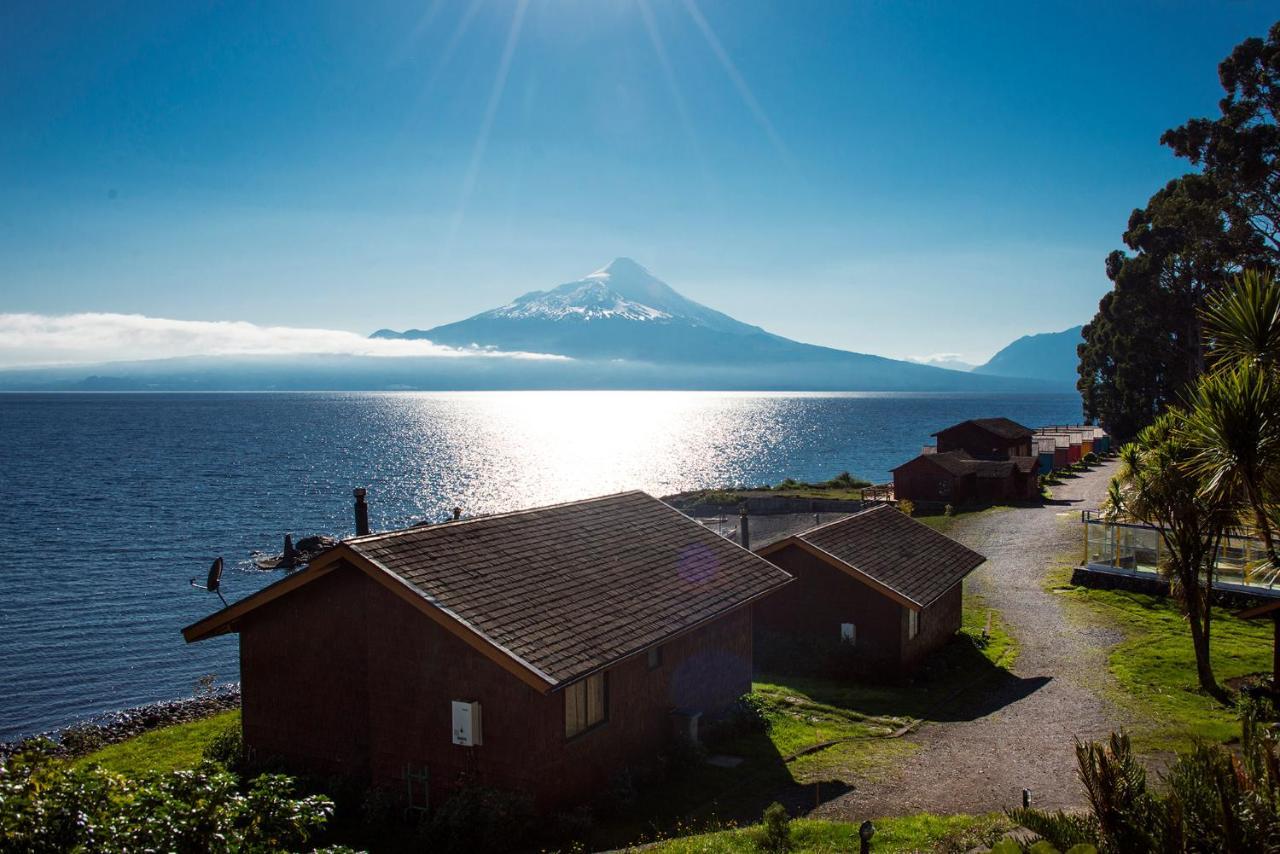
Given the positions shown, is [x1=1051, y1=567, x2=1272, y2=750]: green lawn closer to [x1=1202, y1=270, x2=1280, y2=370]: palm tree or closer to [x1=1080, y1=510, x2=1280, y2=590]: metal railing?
[x1=1080, y1=510, x2=1280, y2=590]: metal railing

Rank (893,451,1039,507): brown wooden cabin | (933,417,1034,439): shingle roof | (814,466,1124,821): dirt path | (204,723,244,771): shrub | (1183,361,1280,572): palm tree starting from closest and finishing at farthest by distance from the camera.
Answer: (1183,361,1280,572): palm tree → (814,466,1124,821): dirt path → (204,723,244,771): shrub → (893,451,1039,507): brown wooden cabin → (933,417,1034,439): shingle roof

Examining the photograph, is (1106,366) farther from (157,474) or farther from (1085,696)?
(157,474)

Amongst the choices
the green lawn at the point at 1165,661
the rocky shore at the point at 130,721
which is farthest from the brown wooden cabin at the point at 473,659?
the rocky shore at the point at 130,721

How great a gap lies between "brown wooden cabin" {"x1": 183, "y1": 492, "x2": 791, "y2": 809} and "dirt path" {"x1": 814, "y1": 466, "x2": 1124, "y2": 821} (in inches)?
181

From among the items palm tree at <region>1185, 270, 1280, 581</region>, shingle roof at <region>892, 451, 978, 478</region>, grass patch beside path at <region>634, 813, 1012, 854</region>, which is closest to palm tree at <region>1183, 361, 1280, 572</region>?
palm tree at <region>1185, 270, 1280, 581</region>

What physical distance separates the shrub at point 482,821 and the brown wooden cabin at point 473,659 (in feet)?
1.03

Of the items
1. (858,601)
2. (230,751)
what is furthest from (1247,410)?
(230,751)

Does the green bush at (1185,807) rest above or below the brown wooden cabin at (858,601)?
above

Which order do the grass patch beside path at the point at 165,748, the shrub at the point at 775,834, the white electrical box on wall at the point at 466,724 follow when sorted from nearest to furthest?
1. the shrub at the point at 775,834
2. the white electrical box on wall at the point at 466,724
3. the grass patch beside path at the point at 165,748

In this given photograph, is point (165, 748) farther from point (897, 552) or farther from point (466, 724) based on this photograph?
point (897, 552)

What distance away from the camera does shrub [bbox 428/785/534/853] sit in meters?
15.0

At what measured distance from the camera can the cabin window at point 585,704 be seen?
54.2 ft

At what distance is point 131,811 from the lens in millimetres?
8414

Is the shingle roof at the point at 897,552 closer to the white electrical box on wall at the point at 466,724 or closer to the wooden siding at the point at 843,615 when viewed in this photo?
the wooden siding at the point at 843,615
